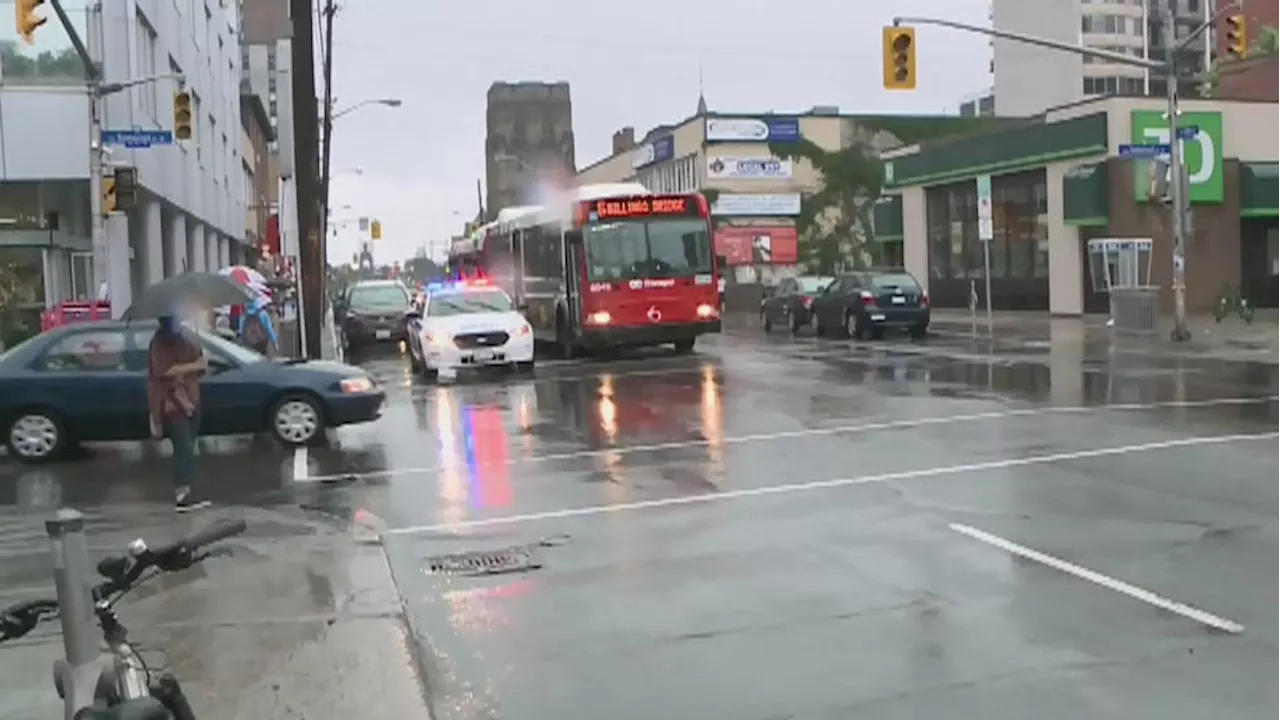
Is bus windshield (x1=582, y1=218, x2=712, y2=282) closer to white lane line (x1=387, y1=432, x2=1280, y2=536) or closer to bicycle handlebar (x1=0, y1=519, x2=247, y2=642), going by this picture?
white lane line (x1=387, y1=432, x2=1280, y2=536)

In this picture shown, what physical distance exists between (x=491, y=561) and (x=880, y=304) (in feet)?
78.4

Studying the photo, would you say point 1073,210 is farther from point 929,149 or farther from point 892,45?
point 892,45

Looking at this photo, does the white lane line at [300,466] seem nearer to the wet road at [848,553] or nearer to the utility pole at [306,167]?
the wet road at [848,553]

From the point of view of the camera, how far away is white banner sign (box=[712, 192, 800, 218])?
74.6m

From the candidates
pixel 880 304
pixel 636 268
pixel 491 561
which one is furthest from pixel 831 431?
pixel 880 304

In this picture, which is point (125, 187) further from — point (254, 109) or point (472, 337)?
point (254, 109)

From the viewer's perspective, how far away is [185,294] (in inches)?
690

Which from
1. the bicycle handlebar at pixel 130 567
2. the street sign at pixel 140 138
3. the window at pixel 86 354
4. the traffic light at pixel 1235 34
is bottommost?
the bicycle handlebar at pixel 130 567

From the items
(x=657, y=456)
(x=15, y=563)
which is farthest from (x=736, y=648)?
(x=657, y=456)

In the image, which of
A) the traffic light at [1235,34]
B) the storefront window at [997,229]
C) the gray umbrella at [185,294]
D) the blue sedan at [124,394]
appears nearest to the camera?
the blue sedan at [124,394]

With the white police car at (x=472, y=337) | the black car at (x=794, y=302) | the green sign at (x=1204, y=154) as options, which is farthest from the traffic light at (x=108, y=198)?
the green sign at (x=1204, y=154)

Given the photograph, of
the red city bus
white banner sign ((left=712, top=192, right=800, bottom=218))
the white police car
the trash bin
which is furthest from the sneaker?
white banner sign ((left=712, top=192, right=800, bottom=218))

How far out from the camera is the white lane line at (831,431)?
13305 mm

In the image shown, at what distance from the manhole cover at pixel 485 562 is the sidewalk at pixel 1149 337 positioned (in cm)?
1848
